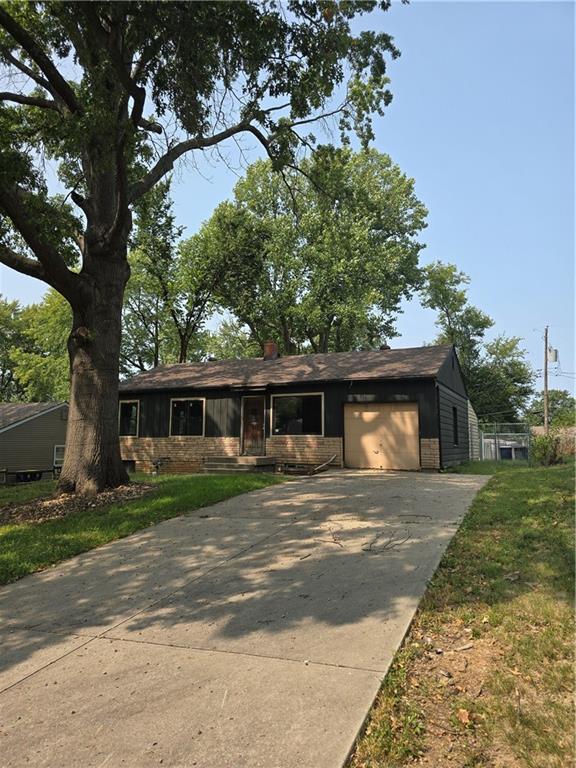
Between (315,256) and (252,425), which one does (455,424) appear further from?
(315,256)

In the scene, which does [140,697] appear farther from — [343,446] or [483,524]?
[343,446]

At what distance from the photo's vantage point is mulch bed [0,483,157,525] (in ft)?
28.2

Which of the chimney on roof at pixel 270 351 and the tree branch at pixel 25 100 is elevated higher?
the tree branch at pixel 25 100

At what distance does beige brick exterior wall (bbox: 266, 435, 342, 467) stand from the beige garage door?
1.37ft

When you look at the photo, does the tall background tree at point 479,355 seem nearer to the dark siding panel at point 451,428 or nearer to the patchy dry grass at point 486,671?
the dark siding panel at point 451,428

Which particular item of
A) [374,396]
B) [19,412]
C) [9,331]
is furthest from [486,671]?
[9,331]

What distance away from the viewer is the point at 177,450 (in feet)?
63.0

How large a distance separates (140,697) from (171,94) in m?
9.98

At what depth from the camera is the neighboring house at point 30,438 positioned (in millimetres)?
24594

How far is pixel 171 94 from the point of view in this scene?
968 centimetres

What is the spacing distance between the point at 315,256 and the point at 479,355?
18852 mm

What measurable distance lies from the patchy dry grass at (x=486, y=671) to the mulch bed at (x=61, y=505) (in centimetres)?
639

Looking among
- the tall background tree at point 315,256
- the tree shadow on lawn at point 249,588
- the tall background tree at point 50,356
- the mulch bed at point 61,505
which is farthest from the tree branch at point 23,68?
the tall background tree at point 50,356

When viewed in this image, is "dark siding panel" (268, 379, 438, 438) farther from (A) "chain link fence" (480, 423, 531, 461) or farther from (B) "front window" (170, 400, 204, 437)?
(A) "chain link fence" (480, 423, 531, 461)
